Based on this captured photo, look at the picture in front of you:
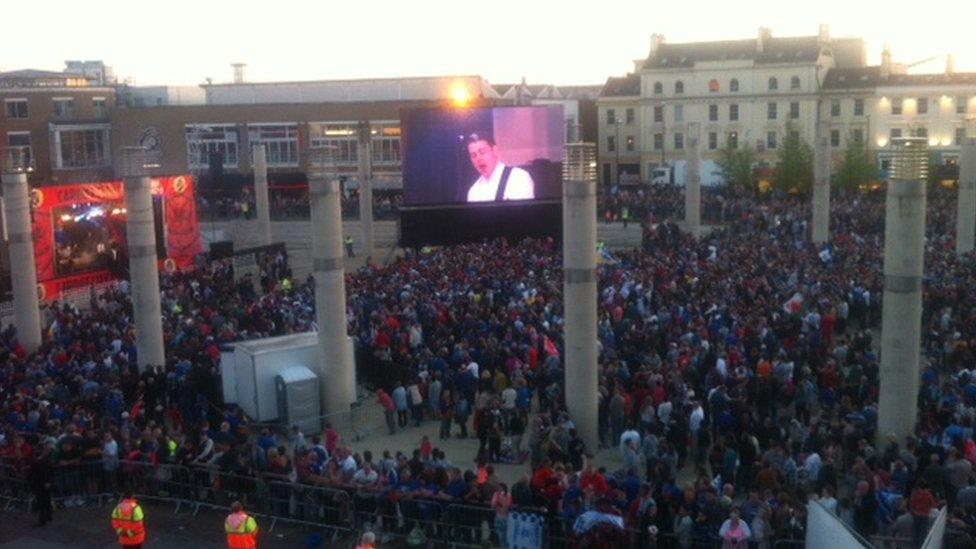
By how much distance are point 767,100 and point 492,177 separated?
37.7 meters

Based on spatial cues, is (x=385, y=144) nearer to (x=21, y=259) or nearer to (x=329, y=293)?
(x=21, y=259)

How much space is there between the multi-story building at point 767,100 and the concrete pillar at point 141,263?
48220 mm

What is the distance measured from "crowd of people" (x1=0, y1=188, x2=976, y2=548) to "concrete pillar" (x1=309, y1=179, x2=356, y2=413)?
1.20 meters

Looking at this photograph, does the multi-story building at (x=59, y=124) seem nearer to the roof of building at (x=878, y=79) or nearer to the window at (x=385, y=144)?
the window at (x=385, y=144)

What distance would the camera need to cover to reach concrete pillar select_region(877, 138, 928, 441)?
15562mm

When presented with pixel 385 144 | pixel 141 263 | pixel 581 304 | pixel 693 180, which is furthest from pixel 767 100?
pixel 581 304

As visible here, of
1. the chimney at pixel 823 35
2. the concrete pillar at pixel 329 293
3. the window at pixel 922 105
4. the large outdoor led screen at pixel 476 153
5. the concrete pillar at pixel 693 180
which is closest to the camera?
the concrete pillar at pixel 329 293

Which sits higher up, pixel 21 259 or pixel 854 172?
pixel 854 172

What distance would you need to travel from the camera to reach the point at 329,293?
772 inches

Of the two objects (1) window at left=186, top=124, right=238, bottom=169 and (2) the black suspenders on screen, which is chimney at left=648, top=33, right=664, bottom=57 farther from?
(2) the black suspenders on screen

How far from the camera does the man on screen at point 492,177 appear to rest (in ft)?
114

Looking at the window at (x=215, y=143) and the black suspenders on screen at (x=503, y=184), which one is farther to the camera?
the window at (x=215, y=143)

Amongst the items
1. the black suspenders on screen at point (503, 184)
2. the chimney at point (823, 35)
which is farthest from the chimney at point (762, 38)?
the black suspenders on screen at point (503, 184)

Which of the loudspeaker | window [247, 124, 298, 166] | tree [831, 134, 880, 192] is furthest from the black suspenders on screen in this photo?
window [247, 124, 298, 166]
